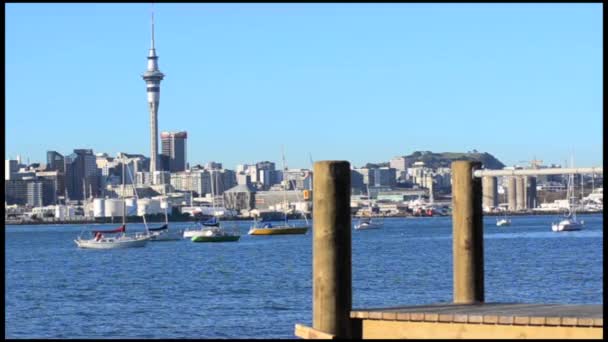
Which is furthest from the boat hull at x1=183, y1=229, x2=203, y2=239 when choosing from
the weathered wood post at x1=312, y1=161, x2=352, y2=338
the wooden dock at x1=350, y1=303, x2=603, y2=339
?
the weathered wood post at x1=312, y1=161, x2=352, y2=338

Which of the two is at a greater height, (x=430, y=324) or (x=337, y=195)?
(x=337, y=195)

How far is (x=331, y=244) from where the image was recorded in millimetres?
17375

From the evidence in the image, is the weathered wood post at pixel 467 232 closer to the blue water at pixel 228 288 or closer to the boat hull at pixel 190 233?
the blue water at pixel 228 288

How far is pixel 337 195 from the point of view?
17297mm

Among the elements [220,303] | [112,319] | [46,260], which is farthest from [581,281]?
[46,260]

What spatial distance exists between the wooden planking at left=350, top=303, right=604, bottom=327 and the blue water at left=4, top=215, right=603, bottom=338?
1687cm

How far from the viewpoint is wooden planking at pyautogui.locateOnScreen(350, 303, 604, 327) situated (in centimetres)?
1728

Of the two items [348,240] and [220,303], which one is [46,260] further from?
[348,240]

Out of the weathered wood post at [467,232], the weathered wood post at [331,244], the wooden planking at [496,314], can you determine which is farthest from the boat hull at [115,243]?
the weathered wood post at [331,244]

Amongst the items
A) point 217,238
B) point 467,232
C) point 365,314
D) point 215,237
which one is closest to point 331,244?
point 365,314

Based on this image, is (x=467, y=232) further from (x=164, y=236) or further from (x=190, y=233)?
(x=190, y=233)

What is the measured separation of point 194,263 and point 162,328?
45.1 m

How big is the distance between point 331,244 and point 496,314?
201 centimetres

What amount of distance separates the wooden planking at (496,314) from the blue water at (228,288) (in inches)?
664
